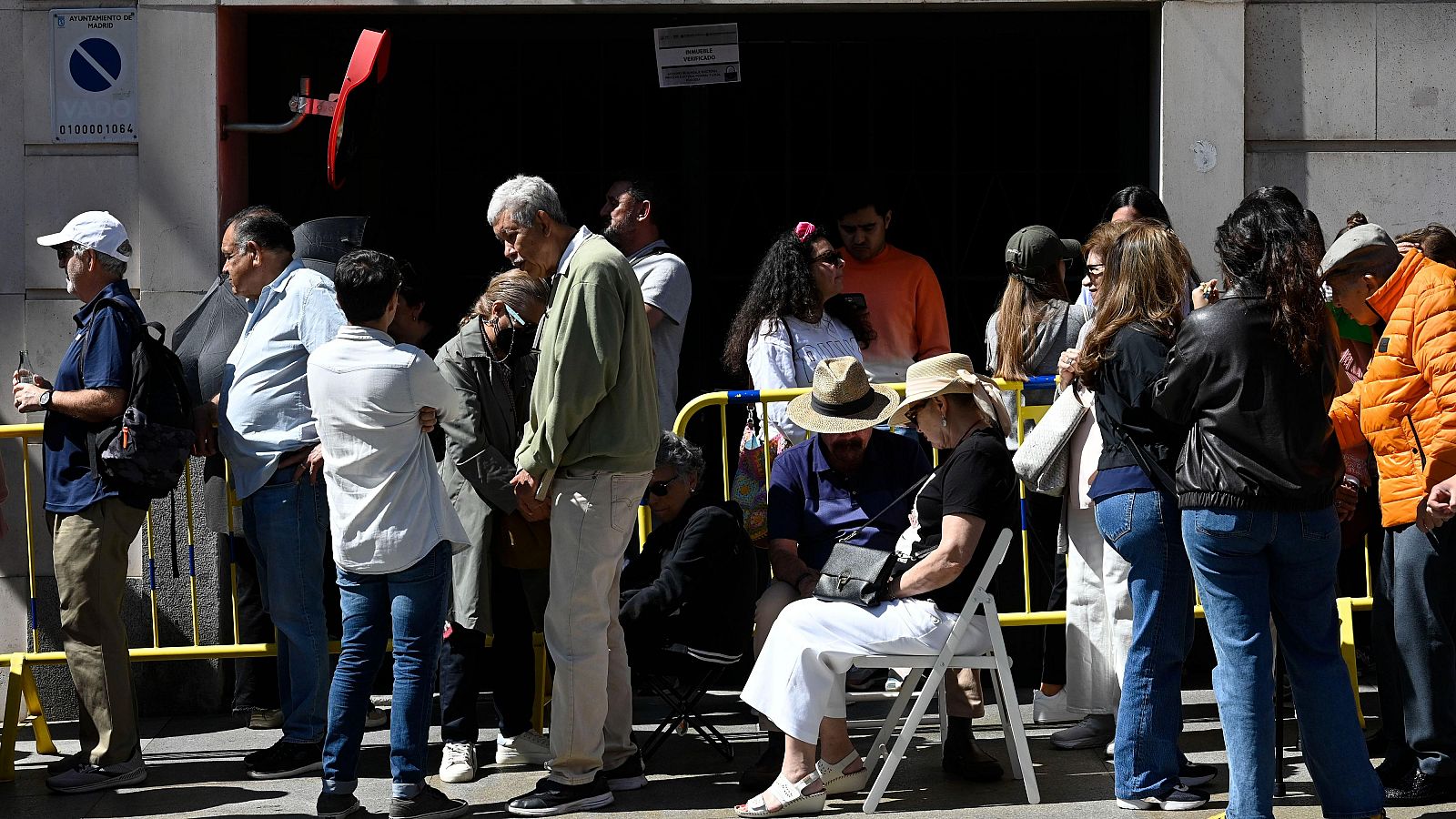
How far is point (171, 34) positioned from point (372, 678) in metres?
3.48

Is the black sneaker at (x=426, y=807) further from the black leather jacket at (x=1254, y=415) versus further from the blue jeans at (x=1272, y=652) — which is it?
the black leather jacket at (x=1254, y=415)

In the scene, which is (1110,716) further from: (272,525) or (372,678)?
(272,525)

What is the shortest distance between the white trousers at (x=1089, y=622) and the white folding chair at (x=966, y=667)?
557 millimetres

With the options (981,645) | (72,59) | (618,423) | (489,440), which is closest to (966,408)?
(981,645)

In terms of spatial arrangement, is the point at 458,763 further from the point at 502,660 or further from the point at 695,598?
the point at 695,598

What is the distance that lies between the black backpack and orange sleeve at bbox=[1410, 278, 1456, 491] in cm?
441

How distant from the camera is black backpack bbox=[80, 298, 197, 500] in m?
5.80

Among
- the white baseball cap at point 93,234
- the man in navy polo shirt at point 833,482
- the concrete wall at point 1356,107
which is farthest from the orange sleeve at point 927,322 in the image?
the white baseball cap at point 93,234

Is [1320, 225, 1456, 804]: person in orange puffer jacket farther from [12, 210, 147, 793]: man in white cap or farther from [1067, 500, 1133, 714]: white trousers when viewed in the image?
[12, 210, 147, 793]: man in white cap

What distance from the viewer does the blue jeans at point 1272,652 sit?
15.4ft

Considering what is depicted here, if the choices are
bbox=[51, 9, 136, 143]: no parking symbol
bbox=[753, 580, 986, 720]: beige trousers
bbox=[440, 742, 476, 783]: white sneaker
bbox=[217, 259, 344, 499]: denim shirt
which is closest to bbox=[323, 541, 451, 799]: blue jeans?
bbox=[440, 742, 476, 783]: white sneaker

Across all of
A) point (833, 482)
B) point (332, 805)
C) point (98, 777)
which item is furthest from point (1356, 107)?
point (98, 777)

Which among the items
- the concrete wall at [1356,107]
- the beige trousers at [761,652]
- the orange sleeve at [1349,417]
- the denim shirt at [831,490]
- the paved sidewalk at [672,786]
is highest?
the concrete wall at [1356,107]

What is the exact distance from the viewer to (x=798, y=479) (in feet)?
20.1
